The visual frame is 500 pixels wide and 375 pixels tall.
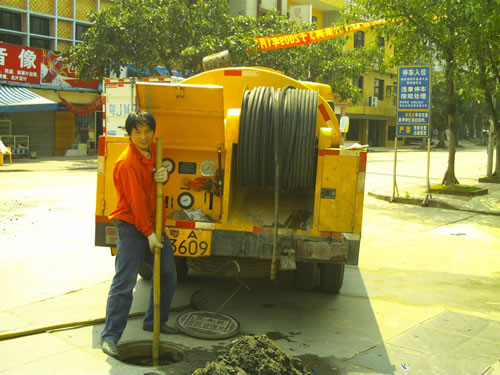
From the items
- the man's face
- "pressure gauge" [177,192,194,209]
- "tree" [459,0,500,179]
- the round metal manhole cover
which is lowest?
the round metal manhole cover

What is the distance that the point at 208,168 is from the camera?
5.44m

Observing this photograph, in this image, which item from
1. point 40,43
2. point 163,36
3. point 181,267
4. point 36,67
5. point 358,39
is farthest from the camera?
point 358,39

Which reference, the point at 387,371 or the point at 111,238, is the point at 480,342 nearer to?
the point at 387,371

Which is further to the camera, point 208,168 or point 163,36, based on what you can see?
point 163,36

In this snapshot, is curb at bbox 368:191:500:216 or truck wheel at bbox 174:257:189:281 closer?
truck wheel at bbox 174:257:189:281

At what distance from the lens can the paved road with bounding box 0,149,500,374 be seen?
14.3 ft

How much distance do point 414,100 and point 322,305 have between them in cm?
948

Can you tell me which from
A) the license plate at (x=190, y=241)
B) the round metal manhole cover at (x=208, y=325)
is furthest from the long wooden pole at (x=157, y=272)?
the license plate at (x=190, y=241)

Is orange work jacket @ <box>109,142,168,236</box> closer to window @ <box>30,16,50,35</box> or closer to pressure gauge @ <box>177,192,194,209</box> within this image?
pressure gauge @ <box>177,192,194,209</box>

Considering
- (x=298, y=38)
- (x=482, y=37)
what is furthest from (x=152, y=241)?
(x=298, y=38)

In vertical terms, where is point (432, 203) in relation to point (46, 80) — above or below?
below

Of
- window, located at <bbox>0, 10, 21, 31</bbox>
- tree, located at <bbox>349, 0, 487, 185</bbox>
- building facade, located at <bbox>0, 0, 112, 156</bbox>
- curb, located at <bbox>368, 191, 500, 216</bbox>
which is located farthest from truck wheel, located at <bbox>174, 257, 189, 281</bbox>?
window, located at <bbox>0, 10, 21, 31</bbox>

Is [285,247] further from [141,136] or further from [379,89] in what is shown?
[379,89]

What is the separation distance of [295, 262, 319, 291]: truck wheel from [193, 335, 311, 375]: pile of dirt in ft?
7.15
